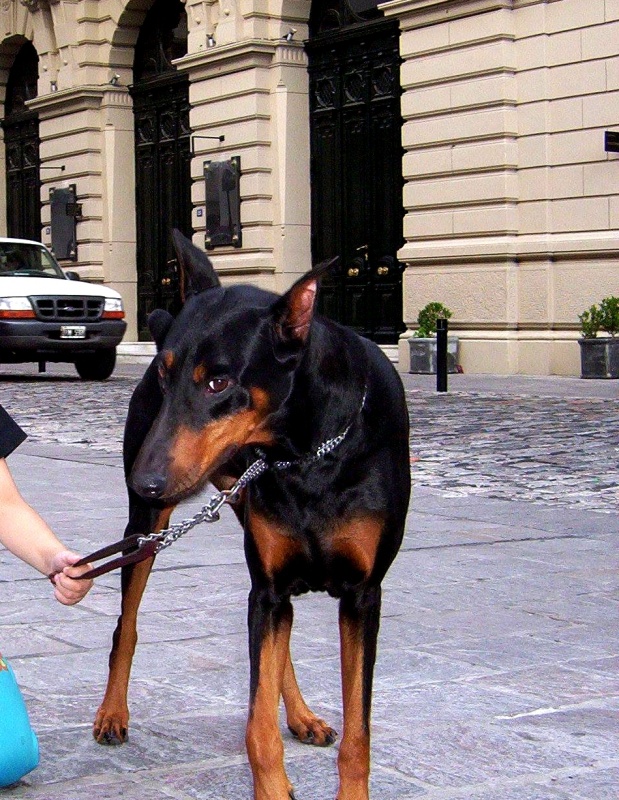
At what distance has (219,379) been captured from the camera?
9.59 ft

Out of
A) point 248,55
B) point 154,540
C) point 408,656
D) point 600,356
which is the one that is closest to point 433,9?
point 248,55

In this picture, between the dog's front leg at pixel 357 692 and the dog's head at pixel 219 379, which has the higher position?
the dog's head at pixel 219 379

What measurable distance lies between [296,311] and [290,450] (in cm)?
31

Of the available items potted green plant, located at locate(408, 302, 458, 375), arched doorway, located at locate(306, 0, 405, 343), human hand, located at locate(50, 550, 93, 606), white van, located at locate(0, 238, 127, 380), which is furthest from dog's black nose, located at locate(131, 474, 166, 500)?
arched doorway, located at locate(306, 0, 405, 343)

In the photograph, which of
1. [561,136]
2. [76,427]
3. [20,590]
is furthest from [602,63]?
[20,590]

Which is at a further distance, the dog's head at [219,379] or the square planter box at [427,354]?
the square planter box at [427,354]

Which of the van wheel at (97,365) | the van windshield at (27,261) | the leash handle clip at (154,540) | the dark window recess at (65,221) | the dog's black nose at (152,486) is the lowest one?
the van wheel at (97,365)

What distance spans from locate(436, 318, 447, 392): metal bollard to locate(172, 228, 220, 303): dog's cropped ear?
1297 cm

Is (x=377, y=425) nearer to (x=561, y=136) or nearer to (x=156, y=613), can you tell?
(x=156, y=613)

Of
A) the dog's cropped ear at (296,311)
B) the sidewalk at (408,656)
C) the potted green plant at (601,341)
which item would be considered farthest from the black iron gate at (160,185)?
the dog's cropped ear at (296,311)

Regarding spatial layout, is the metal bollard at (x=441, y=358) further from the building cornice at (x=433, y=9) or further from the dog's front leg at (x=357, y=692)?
the dog's front leg at (x=357, y=692)

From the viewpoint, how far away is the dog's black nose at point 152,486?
9.21 feet

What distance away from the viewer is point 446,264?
19.7 m

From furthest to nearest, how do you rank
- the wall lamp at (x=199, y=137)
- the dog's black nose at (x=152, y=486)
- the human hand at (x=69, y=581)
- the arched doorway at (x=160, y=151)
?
1. the arched doorway at (x=160, y=151)
2. the wall lamp at (x=199, y=137)
3. the human hand at (x=69, y=581)
4. the dog's black nose at (x=152, y=486)
